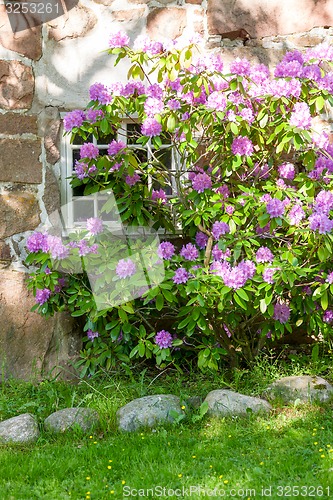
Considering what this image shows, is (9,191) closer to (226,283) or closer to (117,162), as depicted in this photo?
(117,162)

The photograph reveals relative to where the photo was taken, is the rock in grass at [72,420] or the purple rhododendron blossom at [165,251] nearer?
the rock in grass at [72,420]

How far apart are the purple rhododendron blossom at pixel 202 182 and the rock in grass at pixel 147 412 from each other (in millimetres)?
1216

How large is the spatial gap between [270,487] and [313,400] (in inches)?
41.4

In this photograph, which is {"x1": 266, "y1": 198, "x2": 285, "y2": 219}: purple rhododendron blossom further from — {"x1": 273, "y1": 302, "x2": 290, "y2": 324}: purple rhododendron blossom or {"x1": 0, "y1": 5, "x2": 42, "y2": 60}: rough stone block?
{"x1": 0, "y1": 5, "x2": 42, "y2": 60}: rough stone block

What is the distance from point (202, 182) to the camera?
392 cm

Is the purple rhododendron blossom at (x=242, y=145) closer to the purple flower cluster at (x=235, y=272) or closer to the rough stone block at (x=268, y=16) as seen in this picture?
the purple flower cluster at (x=235, y=272)

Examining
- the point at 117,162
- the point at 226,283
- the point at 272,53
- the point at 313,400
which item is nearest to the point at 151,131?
the point at 117,162

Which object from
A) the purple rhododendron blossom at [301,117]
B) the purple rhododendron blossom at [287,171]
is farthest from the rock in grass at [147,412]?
the purple rhododendron blossom at [301,117]

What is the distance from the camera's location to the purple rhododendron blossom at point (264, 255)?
12.2 feet

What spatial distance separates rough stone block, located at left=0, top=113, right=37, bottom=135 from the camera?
433cm

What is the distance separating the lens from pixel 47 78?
439 centimetres

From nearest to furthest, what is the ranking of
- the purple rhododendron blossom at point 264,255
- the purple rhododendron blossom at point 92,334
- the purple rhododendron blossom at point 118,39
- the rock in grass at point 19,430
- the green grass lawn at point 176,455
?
1. the green grass lawn at point 176,455
2. the rock in grass at point 19,430
3. the purple rhododendron blossom at point 264,255
4. the purple rhododendron blossom at point 118,39
5. the purple rhododendron blossom at point 92,334

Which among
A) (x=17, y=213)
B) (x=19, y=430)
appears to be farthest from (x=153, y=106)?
(x=19, y=430)

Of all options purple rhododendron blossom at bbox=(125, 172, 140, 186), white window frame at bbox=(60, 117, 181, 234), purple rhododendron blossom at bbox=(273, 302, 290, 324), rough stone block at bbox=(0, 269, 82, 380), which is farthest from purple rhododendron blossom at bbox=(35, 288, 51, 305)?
purple rhododendron blossom at bbox=(273, 302, 290, 324)
